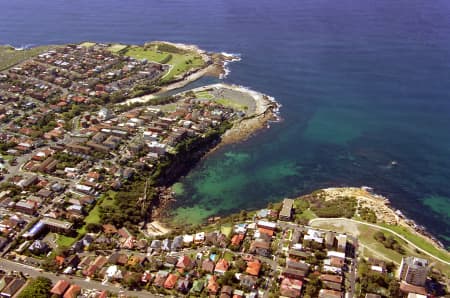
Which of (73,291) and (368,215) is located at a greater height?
(368,215)

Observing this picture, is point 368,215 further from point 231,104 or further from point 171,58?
point 171,58

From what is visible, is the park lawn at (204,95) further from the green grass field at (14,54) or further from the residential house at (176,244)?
the green grass field at (14,54)

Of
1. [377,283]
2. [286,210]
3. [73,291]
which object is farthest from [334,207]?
[73,291]

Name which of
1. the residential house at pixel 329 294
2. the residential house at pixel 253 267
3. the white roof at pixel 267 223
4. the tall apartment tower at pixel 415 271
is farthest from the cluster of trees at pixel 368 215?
the residential house at pixel 253 267

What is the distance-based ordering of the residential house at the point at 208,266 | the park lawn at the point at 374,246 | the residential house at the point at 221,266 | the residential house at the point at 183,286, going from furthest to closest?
1. the park lawn at the point at 374,246
2. the residential house at the point at 208,266
3. the residential house at the point at 221,266
4. the residential house at the point at 183,286

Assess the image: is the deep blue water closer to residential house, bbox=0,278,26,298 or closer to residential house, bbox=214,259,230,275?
residential house, bbox=214,259,230,275

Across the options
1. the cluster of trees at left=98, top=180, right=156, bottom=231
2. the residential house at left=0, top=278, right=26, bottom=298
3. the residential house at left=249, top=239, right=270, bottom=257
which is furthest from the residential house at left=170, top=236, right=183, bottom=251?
the residential house at left=0, top=278, right=26, bottom=298
